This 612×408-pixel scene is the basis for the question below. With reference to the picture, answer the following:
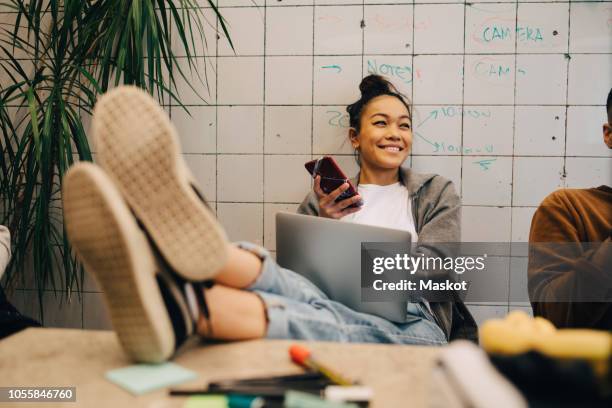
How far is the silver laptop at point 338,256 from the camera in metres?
1.07

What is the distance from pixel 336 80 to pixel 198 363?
1.35 meters

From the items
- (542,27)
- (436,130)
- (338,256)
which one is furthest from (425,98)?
(338,256)

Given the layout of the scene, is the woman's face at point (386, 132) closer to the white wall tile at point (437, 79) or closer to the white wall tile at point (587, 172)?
the white wall tile at point (437, 79)

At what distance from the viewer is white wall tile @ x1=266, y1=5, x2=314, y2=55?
183 centimetres

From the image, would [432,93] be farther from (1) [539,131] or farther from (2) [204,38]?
(2) [204,38]

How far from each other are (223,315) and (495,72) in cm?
147

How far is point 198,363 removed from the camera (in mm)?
731

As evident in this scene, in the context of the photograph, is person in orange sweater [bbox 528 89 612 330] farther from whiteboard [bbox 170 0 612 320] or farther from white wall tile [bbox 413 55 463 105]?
white wall tile [bbox 413 55 463 105]

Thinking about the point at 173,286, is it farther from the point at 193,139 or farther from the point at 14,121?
the point at 14,121

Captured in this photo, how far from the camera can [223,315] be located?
2.64ft

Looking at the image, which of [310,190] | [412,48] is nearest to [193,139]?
[310,190]

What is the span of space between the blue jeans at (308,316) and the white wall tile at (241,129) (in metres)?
0.90

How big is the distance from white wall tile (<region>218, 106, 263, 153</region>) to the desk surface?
1.14 m

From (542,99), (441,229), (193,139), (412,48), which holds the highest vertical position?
(412,48)
